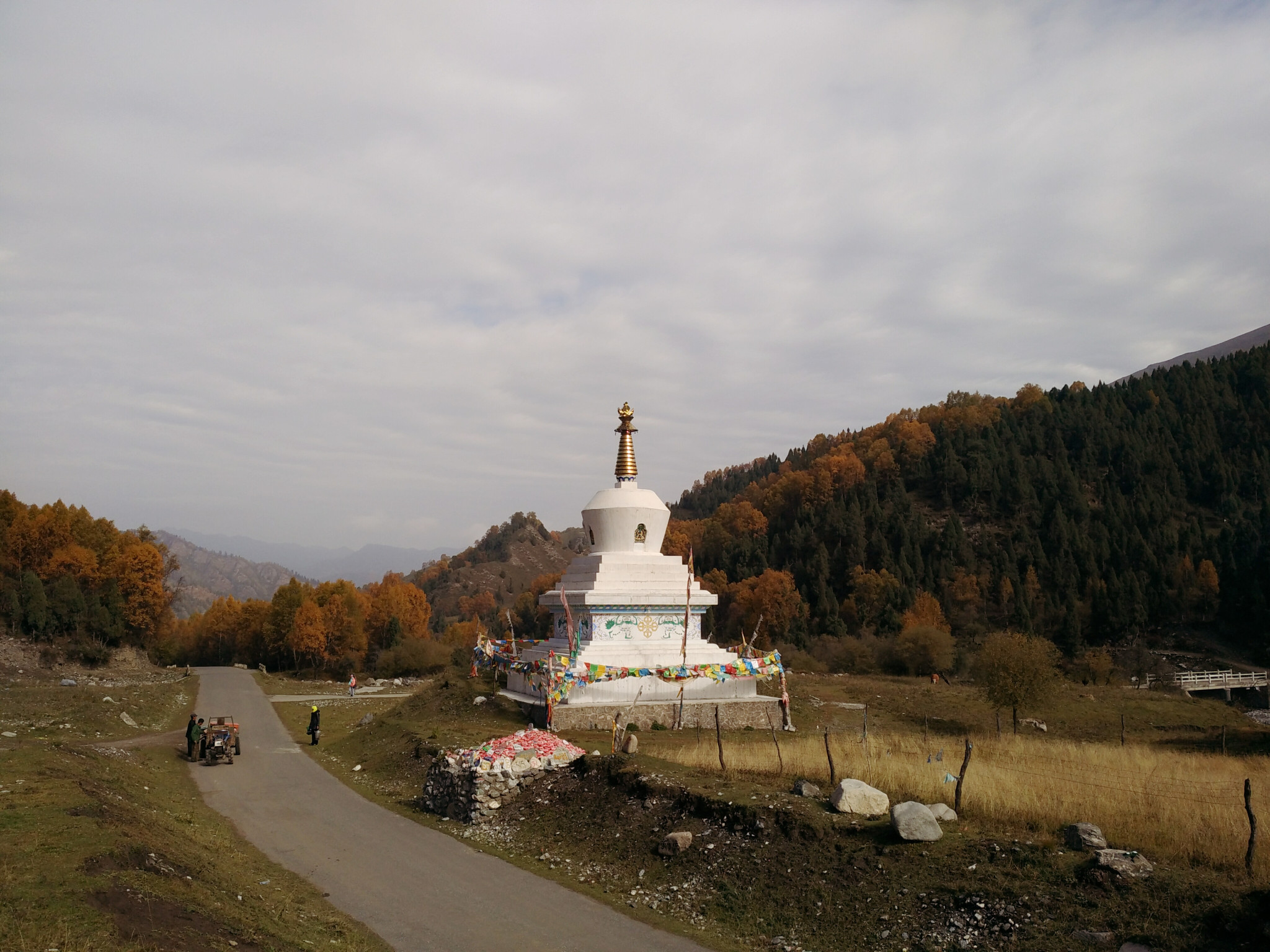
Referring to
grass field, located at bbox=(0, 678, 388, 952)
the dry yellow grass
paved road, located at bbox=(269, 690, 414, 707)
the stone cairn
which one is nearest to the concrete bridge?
the dry yellow grass

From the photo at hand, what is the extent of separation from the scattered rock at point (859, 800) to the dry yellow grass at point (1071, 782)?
67 centimetres

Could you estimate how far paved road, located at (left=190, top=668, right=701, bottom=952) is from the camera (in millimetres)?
10477

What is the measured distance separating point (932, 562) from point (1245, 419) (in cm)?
5146

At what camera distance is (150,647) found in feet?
220

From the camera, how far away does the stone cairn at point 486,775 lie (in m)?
15.7

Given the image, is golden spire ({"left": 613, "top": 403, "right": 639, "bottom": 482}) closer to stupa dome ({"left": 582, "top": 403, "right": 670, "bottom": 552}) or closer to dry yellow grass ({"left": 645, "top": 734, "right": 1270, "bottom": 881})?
stupa dome ({"left": 582, "top": 403, "right": 670, "bottom": 552})

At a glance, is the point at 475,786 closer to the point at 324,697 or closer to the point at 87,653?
the point at 324,697

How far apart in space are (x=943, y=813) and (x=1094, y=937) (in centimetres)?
336

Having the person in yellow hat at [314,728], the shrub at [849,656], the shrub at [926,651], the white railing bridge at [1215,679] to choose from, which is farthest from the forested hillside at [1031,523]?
the person in yellow hat at [314,728]

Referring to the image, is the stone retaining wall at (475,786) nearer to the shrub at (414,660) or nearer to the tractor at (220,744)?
the tractor at (220,744)

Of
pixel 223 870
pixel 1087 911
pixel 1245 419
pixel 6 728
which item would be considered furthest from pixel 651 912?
pixel 1245 419

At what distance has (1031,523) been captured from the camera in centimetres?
9031

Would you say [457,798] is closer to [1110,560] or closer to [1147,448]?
[1110,560]

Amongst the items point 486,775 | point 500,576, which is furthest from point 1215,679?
point 500,576
